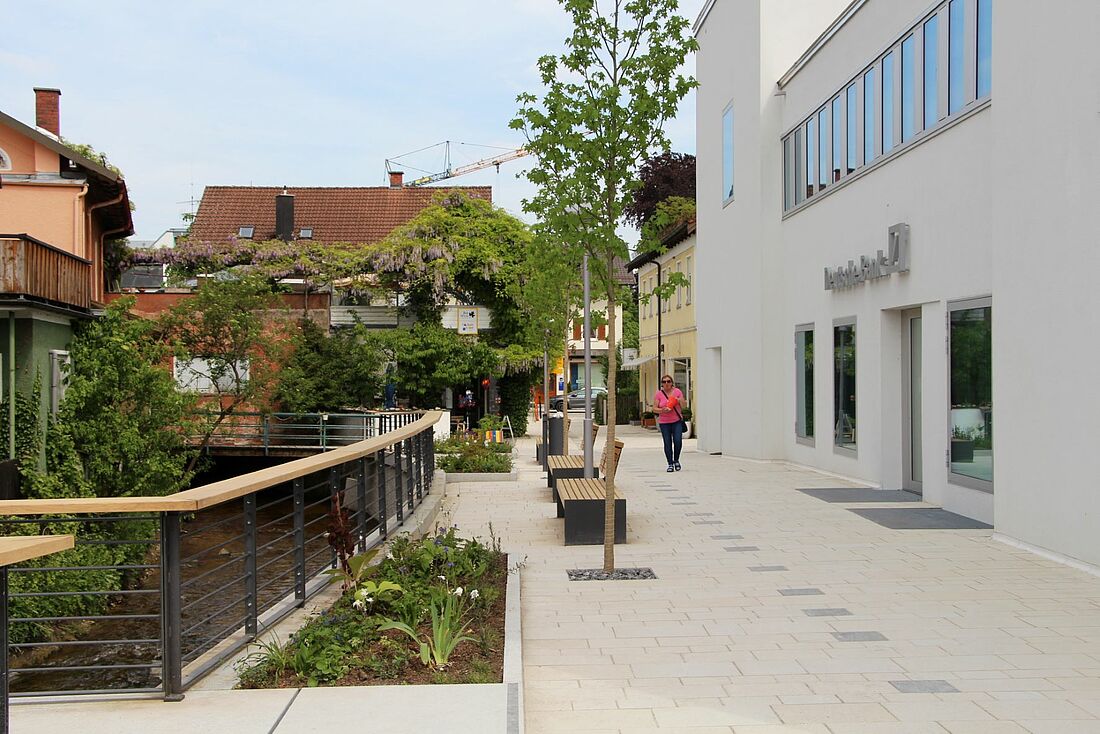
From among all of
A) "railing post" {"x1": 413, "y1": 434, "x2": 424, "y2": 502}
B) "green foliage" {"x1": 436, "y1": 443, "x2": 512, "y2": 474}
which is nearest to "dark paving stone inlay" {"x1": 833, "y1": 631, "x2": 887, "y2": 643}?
"railing post" {"x1": 413, "y1": 434, "x2": 424, "y2": 502}

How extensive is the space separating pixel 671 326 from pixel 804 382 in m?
20.2

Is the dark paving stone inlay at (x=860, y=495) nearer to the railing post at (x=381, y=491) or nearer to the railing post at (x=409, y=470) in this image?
the railing post at (x=409, y=470)

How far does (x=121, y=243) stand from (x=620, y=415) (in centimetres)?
2358

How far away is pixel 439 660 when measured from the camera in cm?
588

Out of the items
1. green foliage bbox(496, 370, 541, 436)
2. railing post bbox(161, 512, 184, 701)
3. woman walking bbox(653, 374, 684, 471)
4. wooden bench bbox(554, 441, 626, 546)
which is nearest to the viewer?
railing post bbox(161, 512, 184, 701)

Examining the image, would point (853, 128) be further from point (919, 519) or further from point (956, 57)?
point (919, 519)

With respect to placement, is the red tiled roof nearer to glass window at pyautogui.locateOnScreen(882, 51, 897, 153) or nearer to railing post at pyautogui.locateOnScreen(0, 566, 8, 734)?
glass window at pyautogui.locateOnScreen(882, 51, 897, 153)

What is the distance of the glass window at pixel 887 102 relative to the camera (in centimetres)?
1559

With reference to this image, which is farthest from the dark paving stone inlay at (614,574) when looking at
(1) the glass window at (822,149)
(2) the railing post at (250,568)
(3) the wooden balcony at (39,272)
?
(3) the wooden balcony at (39,272)

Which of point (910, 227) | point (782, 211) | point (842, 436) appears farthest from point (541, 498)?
point (782, 211)

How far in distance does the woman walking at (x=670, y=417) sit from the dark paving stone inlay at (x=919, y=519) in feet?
21.4

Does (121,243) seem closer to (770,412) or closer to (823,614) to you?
(770,412)

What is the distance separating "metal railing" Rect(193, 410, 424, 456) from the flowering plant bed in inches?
891

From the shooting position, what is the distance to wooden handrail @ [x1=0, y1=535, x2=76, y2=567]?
2951mm
